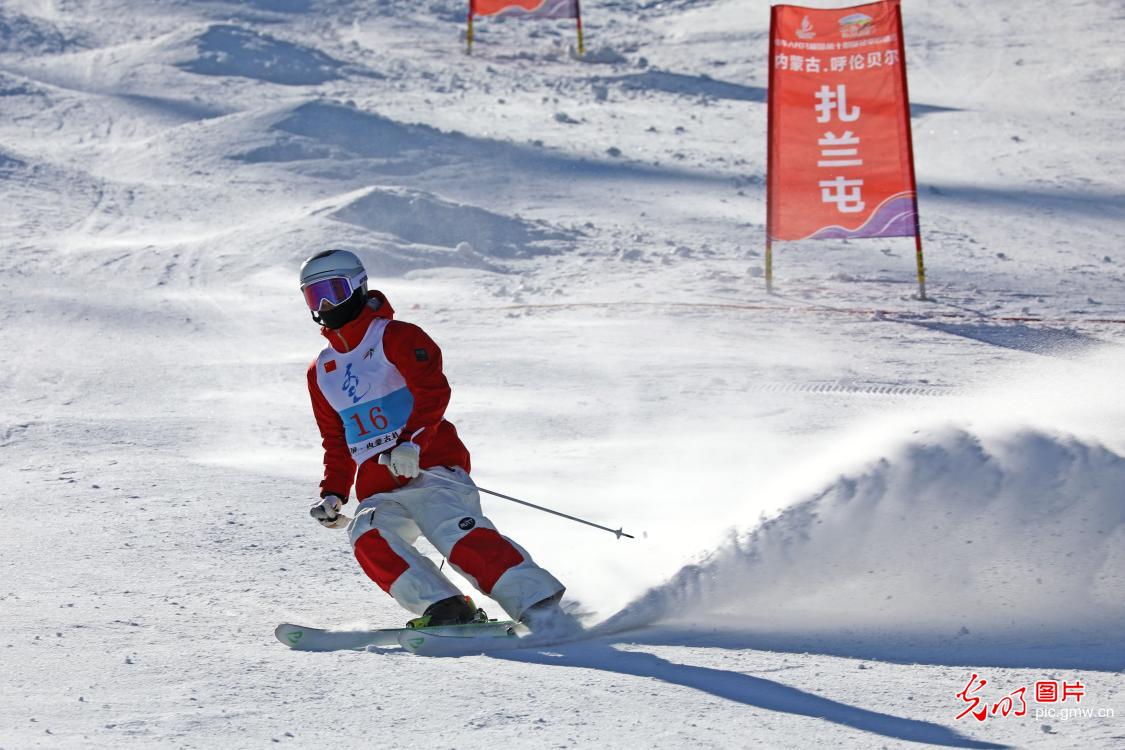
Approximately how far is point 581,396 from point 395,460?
3.63 meters

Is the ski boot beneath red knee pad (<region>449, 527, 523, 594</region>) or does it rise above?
beneath

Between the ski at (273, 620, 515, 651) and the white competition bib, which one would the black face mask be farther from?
the ski at (273, 620, 515, 651)

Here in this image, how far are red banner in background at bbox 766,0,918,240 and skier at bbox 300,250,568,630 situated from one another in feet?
18.5

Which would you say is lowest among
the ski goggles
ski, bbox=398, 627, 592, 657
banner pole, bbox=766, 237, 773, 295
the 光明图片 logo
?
the 光明图片 logo

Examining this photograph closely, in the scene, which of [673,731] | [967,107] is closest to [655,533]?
[673,731]

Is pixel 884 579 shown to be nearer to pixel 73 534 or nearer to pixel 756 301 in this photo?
pixel 73 534

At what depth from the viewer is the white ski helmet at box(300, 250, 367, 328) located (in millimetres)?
5047

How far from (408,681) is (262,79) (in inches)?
636

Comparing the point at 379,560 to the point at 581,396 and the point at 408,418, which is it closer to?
the point at 408,418

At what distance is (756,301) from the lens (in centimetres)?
1058

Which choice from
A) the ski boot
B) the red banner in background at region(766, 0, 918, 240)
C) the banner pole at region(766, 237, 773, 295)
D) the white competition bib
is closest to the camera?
the ski boot

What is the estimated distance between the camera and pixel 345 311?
200 inches

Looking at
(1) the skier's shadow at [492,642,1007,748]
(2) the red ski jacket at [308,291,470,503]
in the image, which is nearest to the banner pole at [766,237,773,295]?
(2) the red ski jacket at [308,291,470,503]

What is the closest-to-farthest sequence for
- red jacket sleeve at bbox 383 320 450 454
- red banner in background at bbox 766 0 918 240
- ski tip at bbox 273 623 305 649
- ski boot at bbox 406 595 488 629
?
ski tip at bbox 273 623 305 649, ski boot at bbox 406 595 488 629, red jacket sleeve at bbox 383 320 450 454, red banner in background at bbox 766 0 918 240
